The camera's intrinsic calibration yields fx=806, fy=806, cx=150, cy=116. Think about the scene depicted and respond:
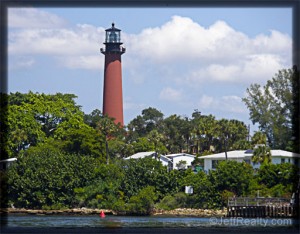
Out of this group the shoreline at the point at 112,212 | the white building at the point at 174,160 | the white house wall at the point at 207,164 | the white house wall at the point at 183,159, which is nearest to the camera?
the shoreline at the point at 112,212

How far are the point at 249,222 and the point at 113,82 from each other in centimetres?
3192

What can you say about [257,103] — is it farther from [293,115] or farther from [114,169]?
[114,169]

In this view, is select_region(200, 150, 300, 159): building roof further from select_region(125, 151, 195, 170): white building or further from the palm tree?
select_region(125, 151, 195, 170): white building

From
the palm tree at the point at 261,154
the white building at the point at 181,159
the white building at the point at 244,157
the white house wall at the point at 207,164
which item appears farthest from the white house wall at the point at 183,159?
the palm tree at the point at 261,154

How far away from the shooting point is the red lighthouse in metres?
80.1

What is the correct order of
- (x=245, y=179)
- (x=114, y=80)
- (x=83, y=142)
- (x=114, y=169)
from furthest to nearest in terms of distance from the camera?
(x=114, y=80) < (x=83, y=142) < (x=114, y=169) < (x=245, y=179)

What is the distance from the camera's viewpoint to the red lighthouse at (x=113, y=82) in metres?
80.1

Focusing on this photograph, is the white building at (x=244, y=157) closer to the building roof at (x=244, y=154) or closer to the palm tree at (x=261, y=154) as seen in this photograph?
the building roof at (x=244, y=154)

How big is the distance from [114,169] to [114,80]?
17.3m

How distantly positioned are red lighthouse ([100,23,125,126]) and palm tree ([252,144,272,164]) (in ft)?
66.3

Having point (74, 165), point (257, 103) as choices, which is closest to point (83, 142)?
point (74, 165)

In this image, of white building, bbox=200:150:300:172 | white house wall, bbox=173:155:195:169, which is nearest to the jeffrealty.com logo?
white building, bbox=200:150:300:172

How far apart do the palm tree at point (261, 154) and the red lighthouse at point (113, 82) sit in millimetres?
20210

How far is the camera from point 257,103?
69.8 m
